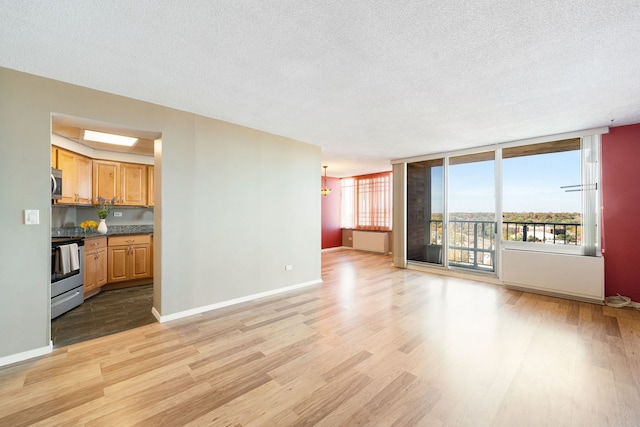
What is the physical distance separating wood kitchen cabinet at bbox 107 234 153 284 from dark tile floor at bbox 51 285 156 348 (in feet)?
1.23

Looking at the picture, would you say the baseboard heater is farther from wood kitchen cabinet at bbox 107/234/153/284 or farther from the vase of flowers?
the vase of flowers

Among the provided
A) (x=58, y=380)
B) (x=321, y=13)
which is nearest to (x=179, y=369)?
(x=58, y=380)

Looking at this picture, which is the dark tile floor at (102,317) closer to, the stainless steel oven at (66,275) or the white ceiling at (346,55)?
the stainless steel oven at (66,275)

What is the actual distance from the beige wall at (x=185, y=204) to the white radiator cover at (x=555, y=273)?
353 centimetres

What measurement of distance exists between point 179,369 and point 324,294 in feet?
7.91

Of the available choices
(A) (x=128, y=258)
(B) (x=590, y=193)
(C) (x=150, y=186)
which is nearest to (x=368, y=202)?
(B) (x=590, y=193)

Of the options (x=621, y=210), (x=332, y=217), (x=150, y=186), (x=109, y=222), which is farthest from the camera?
(x=332, y=217)

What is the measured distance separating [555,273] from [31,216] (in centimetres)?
684

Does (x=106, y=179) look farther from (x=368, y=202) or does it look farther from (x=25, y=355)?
(x=368, y=202)

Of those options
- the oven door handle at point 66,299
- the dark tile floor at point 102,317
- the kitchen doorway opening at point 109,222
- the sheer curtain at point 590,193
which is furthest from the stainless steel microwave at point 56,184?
the sheer curtain at point 590,193

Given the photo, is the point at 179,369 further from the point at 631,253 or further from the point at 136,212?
the point at 631,253

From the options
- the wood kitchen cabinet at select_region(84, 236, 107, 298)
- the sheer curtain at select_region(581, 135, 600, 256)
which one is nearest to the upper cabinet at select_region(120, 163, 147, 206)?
the wood kitchen cabinet at select_region(84, 236, 107, 298)

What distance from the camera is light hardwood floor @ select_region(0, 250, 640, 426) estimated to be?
5.59ft

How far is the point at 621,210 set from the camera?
3.80 meters
